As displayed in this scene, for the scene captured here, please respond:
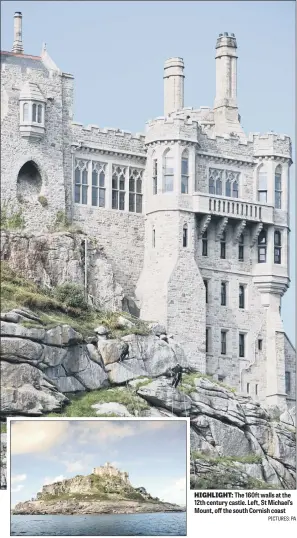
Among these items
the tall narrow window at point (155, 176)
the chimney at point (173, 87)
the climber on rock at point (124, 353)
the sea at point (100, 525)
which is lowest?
the sea at point (100, 525)

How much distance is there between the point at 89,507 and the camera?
6191 centimetres

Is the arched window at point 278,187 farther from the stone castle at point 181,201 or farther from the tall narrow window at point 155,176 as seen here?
the tall narrow window at point 155,176

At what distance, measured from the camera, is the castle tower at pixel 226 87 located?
237 ft

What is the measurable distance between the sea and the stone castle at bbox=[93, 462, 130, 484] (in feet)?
3.11

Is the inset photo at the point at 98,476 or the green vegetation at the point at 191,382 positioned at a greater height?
the green vegetation at the point at 191,382

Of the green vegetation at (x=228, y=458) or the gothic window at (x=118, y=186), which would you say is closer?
the green vegetation at (x=228, y=458)

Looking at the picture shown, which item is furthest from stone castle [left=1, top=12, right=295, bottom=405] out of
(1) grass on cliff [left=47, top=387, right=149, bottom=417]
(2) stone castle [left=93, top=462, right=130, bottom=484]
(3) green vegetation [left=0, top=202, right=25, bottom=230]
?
(2) stone castle [left=93, top=462, right=130, bottom=484]

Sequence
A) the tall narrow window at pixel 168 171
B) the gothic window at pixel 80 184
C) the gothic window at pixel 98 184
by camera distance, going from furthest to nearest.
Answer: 1. the tall narrow window at pixel 168 171
2. the gothic window at pixel 98 184
3. the gothic window at pixel 80 184

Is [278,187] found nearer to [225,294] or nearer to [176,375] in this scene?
[225,294]

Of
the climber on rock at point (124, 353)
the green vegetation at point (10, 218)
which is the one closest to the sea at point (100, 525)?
the climber on rock at point (124, 353)

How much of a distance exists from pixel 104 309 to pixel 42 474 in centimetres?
773

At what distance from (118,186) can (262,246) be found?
15.3 feet

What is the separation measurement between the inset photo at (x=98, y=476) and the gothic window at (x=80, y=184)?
895cm

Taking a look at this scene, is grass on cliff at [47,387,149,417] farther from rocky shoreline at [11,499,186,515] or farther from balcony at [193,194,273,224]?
balcony at [193,194,273,224]
